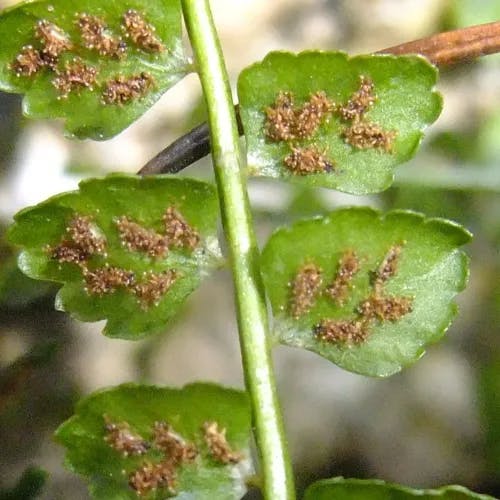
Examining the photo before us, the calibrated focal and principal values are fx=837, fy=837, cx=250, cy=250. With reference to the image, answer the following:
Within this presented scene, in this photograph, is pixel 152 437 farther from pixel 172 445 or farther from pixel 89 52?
pixel 89 52

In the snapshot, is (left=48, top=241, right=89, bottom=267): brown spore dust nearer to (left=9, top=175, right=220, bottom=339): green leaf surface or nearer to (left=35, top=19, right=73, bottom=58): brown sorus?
(left=9, top=175, right=220, bottom=339): green leaf surface

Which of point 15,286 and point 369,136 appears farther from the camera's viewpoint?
point 15,286

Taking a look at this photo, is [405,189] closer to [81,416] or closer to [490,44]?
[490,44]

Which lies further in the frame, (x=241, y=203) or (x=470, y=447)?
(x=470, y=447)

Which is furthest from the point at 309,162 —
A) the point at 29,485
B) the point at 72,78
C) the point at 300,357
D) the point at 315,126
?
the point at 300,357

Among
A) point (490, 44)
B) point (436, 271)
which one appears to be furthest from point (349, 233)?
point (490, 44)

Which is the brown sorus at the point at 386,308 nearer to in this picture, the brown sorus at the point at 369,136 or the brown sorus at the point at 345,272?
the brown sorus at the point at 345,272

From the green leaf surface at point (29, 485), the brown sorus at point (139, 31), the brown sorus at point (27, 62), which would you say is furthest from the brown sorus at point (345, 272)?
the green leaf surface at point (29, 485)
